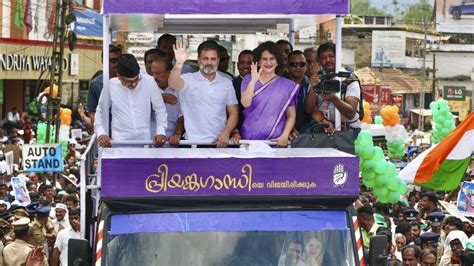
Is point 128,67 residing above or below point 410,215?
above

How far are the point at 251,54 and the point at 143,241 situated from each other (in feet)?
11.2

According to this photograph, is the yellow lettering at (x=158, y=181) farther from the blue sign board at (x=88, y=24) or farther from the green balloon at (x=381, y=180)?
the blue sign board at (x=88, y=24)

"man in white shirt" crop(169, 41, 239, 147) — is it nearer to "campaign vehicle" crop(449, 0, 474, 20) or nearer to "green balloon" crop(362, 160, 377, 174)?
"green balloon" crop(362, 160, 377, 174)

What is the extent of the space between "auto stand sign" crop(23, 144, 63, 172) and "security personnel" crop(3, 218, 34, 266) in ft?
27.8

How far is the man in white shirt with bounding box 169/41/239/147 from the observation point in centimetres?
984

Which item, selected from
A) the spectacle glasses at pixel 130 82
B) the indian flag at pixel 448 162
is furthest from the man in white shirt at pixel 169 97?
the indian flag at pixel 448 162

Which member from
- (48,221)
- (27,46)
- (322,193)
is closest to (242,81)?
(322,193)

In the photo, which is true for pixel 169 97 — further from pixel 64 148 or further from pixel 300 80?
pixel 64 148

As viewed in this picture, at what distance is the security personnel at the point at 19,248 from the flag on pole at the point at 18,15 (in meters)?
33.4

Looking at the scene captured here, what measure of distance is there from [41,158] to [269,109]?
39.8ft

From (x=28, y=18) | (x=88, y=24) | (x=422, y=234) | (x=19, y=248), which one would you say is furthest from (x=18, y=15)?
(x=19, y=248)

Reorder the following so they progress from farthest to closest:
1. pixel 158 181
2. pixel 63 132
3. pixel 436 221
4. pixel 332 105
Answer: pixel 63 132 → pixel 436 221 → pixel 332 105 → pixel 158 181

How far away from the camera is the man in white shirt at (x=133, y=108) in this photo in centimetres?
979

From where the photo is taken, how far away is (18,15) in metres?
45.5
